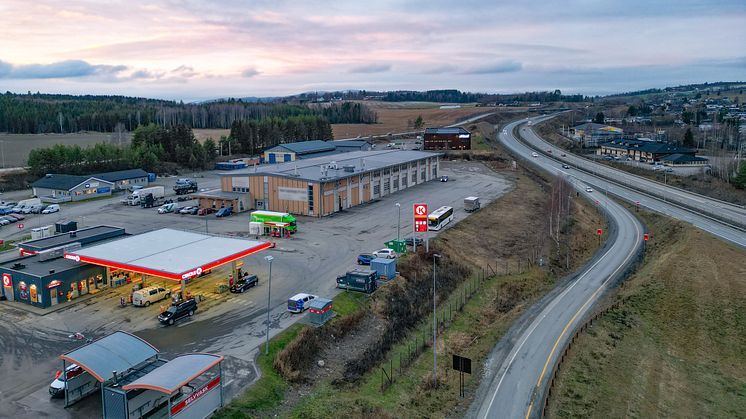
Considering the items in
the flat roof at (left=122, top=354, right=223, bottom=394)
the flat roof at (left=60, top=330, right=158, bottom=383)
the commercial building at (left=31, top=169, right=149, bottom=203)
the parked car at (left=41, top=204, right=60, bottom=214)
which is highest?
the commercial building at (left=31, top=169, right=149, bottom=203)

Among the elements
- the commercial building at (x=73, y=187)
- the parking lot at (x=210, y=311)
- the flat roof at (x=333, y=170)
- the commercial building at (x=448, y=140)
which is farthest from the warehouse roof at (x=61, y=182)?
the commercial building at (x=448, y=140)

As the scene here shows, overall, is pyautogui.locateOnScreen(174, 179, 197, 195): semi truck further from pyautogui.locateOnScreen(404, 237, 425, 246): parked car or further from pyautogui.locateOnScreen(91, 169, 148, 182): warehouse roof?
pyautogui.locateOnScreen(404, 237, 425, 246): parked car

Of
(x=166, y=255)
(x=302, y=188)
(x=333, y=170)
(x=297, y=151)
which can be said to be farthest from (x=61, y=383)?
(x=297, y=151)

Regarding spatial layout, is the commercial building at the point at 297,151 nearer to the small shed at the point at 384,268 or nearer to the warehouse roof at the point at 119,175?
the warehouse roof at the point at 119,175

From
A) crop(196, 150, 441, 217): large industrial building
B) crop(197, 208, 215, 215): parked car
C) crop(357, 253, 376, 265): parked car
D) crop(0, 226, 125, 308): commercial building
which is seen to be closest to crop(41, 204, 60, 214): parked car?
crop(196, 150, 441, 217): large industrial building

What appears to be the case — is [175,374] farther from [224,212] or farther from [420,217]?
[224,212]

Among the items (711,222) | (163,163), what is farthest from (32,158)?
(711,222)

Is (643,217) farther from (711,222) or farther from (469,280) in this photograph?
(469,280)
